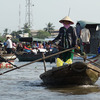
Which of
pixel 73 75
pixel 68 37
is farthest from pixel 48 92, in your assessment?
pixel 68 37

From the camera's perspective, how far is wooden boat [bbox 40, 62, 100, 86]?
7.77 meters

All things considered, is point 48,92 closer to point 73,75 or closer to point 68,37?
point 73,75

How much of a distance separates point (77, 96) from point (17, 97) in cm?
115

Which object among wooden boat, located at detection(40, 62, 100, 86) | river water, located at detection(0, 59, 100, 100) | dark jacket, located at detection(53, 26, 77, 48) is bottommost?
river water, located at detection(0, 59, 100, 100)

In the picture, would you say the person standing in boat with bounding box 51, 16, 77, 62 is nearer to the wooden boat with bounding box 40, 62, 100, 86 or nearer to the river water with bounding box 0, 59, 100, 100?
the wooden boat with bounding box 40, 62, 100, 86

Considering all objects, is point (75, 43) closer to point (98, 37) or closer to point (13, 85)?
→ point (13, 85)

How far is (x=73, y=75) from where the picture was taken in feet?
26.6

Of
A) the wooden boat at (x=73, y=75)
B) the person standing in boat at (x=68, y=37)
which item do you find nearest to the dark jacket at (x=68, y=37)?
the person standing in boat at (x=68, y=37)

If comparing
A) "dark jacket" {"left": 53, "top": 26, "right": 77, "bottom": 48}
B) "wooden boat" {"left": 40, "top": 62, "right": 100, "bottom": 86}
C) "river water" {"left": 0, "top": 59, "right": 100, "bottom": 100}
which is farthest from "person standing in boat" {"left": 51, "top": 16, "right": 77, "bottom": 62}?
"river water" {"left": 0, "top": 59, "right": 100, "bottom": 100}

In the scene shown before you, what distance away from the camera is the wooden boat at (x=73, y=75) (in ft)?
25.5

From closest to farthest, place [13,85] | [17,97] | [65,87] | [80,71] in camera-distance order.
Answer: [17,97] < [80,71] < [65,87] < [13,85]

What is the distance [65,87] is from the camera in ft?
27.3

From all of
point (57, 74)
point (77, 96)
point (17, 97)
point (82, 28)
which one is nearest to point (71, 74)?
point (57, 74)

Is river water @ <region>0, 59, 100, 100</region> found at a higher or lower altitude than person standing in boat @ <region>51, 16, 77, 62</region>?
lower
